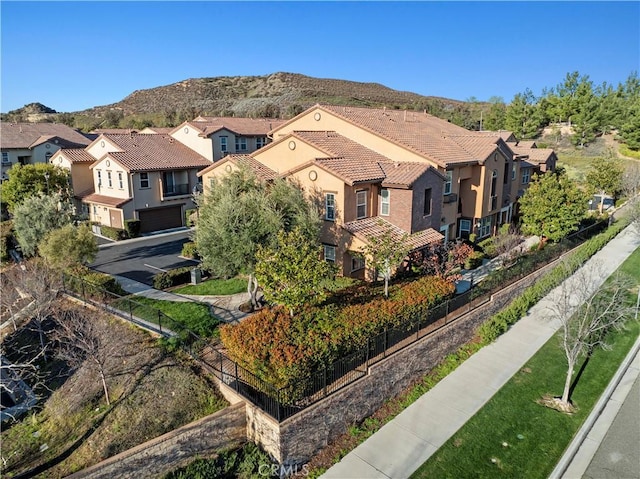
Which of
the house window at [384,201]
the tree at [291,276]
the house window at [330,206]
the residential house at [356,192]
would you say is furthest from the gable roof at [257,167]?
the tree at [291,276]

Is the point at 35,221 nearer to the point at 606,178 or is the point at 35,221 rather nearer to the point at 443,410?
the point at 443,410

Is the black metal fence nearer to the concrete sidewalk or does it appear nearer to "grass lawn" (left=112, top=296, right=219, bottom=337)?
"grass lawn" (left=112, top=296, right=219, bottom=337)

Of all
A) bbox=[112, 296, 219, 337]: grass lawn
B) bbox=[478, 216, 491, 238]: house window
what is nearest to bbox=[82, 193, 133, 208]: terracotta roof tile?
bbox=[112, 296, 219, 337]: grass lawn

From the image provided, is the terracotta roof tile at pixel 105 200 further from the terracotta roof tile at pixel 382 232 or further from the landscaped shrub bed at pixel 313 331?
the landscaped shrub bed at pixel 313 331

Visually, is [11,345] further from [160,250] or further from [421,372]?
[421,372]

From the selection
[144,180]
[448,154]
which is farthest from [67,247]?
[448,154]

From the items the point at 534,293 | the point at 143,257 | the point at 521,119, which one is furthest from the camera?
the point at 521,119
